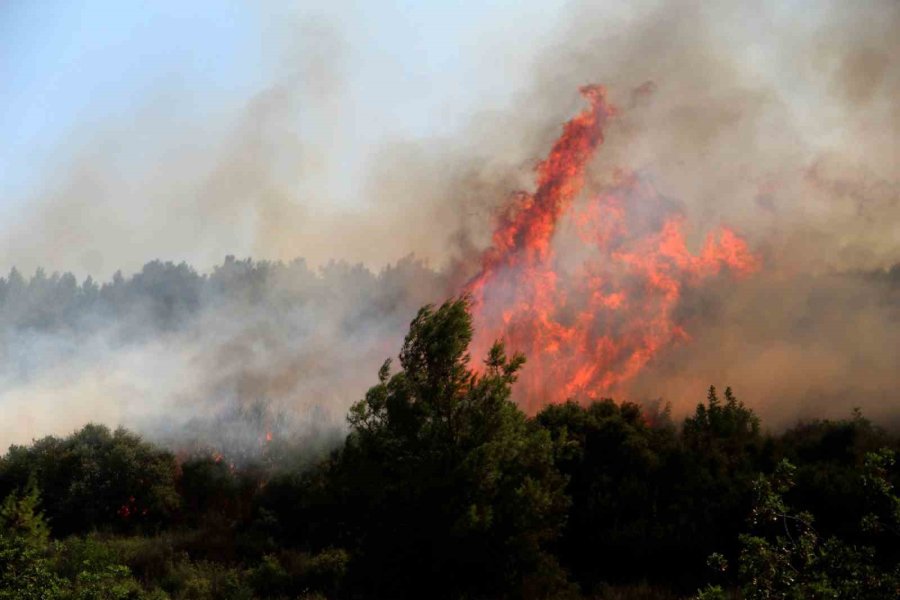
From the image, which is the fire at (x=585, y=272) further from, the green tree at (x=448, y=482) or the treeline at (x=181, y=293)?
the green tree at (x=448, y=482)

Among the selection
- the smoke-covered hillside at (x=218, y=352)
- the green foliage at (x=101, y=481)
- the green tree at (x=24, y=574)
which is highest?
the smoke-covered hillside at (x=218, y=352)

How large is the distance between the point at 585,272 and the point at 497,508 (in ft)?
103

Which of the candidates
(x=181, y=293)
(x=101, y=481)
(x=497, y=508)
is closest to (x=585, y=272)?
(x=497, y=508)

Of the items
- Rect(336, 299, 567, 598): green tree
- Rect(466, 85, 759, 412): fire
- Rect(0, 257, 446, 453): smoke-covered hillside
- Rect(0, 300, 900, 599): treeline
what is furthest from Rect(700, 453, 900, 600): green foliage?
Rect(0, 257, 446, 453): smoke-covered hillside

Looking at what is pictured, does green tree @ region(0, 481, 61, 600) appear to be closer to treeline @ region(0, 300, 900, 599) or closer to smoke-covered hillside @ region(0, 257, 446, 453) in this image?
treeline @ region(0, 300, 900, 599)

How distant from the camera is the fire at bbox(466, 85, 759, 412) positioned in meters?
48.2

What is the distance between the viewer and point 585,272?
166 ft

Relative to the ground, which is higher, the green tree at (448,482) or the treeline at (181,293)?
the treeline at (181,293)

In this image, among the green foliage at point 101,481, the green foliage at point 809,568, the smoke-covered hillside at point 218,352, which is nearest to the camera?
the green foliage at point 809,568

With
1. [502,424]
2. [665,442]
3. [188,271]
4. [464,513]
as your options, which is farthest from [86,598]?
[188,271]

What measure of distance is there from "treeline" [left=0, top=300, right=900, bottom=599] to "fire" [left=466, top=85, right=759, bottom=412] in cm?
1255

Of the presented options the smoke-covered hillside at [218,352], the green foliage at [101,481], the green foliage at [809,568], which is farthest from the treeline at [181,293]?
the green foliage at [809,568]

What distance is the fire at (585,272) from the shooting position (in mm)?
48250

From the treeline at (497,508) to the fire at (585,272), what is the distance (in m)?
12.6
